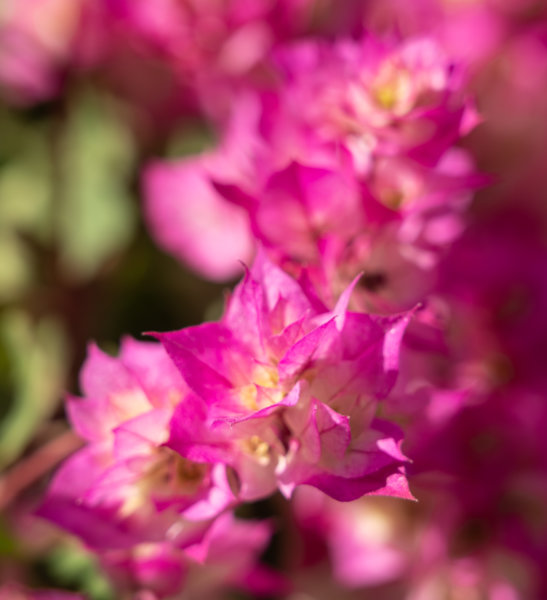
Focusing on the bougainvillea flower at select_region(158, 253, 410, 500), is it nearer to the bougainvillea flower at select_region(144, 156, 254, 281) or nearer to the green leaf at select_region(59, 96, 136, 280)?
the bougainvillea flower at select_region(144, 156, 254, 281)

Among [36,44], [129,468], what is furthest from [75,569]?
[36,44]

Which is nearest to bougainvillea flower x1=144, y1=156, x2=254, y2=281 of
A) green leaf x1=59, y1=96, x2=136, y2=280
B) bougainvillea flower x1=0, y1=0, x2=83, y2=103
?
green leaf x1=59, y1=96, x2=136, y2=280

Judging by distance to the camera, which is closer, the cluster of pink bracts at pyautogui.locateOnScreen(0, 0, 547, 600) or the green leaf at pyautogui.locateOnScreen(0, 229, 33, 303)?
the cluster of pink bracts at pyautogui.locateOnScreen(0, 0, 547, 600)

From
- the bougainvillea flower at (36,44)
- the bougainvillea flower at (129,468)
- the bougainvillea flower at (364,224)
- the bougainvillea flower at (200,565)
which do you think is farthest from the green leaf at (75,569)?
the bougainvillea flower at (36,44)

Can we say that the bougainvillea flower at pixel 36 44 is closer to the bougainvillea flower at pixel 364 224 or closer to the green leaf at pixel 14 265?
the green leaf at pixel 14 265

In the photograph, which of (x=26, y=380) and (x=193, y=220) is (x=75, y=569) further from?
(x=193, y=220)

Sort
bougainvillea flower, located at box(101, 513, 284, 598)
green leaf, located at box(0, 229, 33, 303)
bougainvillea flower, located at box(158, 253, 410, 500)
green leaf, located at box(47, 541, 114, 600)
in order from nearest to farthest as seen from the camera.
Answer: bougainvillea flower, located at box(158, 253, 410, 500) < bougainvillea flower, located at box(101, 513, 284, 598) < green leaf, located at box(47, 541, 114, 600) < green leaf, located at box(0, 229, 33, 303)
